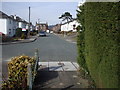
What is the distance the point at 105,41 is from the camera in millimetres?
4188

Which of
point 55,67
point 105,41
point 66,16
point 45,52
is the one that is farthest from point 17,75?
point 66,16

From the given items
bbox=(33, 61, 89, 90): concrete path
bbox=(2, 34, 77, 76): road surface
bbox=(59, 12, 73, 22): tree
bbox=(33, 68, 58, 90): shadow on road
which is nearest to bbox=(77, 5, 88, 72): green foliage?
bbox=(33, 61, 89, 90): concrete path

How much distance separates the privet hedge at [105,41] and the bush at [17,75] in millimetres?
2048

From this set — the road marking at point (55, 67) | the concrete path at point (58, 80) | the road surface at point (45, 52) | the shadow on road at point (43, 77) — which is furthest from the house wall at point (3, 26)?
the concrete path at point (58, 80)

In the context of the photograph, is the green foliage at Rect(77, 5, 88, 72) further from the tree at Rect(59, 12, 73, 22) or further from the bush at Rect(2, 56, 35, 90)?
the tree at Rect(59, 12, 73, 22)

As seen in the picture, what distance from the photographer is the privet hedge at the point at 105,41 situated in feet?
12.3

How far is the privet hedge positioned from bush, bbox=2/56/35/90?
205 cm

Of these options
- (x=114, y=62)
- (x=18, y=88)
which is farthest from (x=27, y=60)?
(x=114, y=62)

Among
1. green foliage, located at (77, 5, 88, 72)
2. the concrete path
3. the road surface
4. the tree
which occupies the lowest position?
the road surface

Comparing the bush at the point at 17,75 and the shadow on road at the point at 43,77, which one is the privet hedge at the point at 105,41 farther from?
the bush at the point at 17,75

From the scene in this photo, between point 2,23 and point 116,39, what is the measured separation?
43.0 meters

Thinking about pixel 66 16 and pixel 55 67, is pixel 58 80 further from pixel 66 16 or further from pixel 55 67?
pixel 66 16

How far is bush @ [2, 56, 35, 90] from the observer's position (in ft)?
16.7

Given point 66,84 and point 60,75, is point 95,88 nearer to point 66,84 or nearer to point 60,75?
point 66,84
